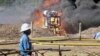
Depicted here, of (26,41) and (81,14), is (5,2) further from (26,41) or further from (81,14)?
(26,41)

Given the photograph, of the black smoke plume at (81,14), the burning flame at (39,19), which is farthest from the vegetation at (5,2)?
the black smoke plume at (81,14)

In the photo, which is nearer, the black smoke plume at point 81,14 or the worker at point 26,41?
the worker at point 26,41

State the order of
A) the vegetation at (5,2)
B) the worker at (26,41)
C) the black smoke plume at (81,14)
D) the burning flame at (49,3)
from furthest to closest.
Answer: the vegetation at (5,2), the burning flame at (49,3), the black smoke plume at (81,14), the worker at (26,41)

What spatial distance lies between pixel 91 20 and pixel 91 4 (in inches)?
58.5

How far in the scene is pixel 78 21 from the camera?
36.1m

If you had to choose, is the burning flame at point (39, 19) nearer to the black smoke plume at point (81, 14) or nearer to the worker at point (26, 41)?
the black smoke plume at point (81, 14)

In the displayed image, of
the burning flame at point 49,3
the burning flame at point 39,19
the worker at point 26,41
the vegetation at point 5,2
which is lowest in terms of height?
the worker at point 26,41

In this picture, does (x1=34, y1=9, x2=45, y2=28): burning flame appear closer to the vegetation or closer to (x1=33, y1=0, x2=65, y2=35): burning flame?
(x1=33, y1=0, x2=65, y2=35): burning flame

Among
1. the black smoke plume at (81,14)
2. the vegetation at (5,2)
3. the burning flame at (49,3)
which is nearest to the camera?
the black smoke plume at (81,14)

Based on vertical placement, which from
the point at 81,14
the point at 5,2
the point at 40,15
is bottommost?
the point at 81,14

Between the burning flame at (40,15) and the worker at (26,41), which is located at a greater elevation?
the burning flame at (40,15)

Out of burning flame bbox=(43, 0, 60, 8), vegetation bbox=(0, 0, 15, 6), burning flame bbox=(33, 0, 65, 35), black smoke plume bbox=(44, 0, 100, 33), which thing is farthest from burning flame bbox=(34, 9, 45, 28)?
vegetation bbox=(0, 0, 15, 6)

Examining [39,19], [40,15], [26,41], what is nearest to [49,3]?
[40,15]

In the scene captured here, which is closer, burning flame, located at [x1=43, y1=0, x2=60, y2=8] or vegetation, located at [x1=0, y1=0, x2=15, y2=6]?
burning flame, located at [x1=43, y1=0, x2=60, y2=8]
